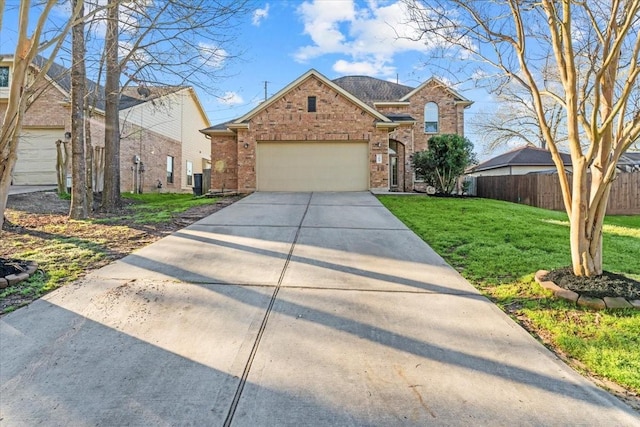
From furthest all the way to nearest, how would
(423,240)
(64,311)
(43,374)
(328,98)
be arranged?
(328,98), (423,240), (64,311), (43,374)

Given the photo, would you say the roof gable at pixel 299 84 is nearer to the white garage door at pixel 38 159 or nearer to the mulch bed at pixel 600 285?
the white garage door at pixel 38 159

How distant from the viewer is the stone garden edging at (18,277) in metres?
4.04

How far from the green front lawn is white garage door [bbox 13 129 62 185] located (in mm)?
15340

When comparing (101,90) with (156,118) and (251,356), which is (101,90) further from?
(251,356)

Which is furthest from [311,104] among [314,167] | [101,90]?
[101,90]

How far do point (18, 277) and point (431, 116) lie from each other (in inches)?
768

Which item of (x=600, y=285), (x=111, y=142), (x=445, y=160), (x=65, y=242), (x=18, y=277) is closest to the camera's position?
(x=600, y=285)

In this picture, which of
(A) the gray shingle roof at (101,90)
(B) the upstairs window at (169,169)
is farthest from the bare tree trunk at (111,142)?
(B) the upstairs window at (169,169)

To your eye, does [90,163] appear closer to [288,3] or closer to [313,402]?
[288,3]

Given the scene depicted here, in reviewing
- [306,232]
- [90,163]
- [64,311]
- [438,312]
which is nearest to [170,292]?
[64,311]

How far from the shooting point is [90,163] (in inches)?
375

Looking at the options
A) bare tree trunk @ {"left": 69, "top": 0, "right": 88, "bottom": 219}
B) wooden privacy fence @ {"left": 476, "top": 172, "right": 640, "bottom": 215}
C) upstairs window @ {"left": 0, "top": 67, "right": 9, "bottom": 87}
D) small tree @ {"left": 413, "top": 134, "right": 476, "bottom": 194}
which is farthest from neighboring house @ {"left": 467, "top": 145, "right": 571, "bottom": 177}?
upstairs window @ {"left": 0, "top": 67, "right": 9, "bottom": 87}

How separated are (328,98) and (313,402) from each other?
13670 millimetres

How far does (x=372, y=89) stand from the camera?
2134 cm
